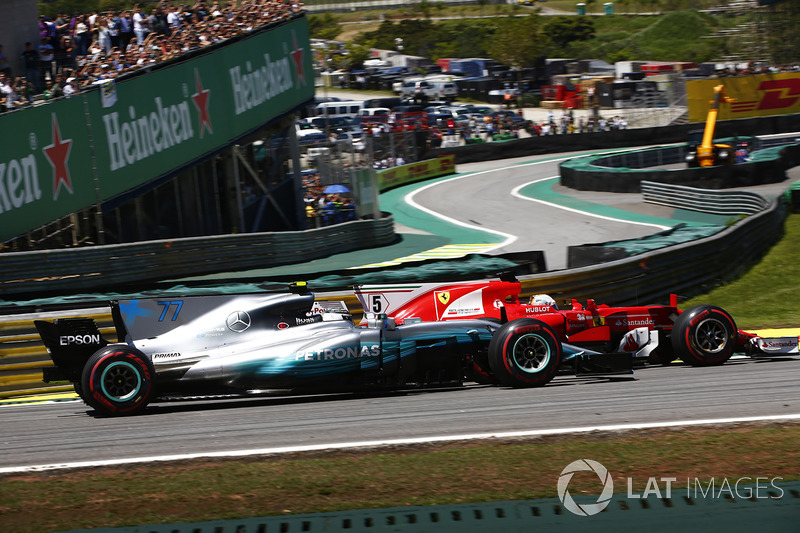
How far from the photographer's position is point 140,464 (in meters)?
6.59

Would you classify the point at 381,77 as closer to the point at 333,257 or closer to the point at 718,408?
the point at 333,257

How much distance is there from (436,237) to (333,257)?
16.1 feet

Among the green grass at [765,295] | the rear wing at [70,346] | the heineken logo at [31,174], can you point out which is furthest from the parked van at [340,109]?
the rear wing at [70,346]

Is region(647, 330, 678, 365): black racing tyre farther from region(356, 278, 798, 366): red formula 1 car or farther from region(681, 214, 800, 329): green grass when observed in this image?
region(681, 214, 800, 329): green grass

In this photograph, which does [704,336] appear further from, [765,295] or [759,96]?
[759,96]

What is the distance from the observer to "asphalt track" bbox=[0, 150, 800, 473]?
7043 mm

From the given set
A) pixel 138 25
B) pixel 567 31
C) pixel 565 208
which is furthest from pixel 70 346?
pixel 567 31

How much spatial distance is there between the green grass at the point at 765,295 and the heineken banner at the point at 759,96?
31.0 metres

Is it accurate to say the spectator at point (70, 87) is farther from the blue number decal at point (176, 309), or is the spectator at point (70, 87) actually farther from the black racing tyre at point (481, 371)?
the black racing tyre at point (481, 371)

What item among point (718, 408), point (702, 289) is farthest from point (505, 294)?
point (702, 289)

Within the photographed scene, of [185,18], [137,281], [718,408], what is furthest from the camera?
[185,18]

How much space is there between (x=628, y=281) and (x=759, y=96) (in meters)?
39.2

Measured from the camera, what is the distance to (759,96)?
4781 cm

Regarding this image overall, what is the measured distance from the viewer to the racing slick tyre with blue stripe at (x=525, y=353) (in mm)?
8562
